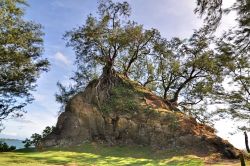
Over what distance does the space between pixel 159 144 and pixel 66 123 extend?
23.9 feet

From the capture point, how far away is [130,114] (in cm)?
2622

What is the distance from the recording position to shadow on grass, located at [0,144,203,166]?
63.4 feet

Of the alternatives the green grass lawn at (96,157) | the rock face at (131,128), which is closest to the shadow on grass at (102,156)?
the green grass lawn at (96,157)

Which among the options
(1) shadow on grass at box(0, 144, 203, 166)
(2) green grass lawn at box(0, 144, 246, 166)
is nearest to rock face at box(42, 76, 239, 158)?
(1) shadow on grass at box(0, 144, 203, 166)

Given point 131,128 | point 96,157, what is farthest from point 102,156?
point 131,128

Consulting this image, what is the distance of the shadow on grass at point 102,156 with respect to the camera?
1931cm

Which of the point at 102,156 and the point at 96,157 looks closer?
the point at 96,157

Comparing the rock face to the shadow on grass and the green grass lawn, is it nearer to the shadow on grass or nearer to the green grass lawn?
the shadow on grass

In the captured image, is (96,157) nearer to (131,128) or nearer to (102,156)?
(102,156)

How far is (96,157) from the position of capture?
21109 millimetres

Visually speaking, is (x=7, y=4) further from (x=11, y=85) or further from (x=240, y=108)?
(x=240, y=108)

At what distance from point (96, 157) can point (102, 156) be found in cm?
55

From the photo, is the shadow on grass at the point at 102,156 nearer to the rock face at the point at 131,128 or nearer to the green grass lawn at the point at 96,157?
the green grass lawn at the point at 96,157

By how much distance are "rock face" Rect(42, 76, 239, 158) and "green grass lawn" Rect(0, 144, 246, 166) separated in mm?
1173
